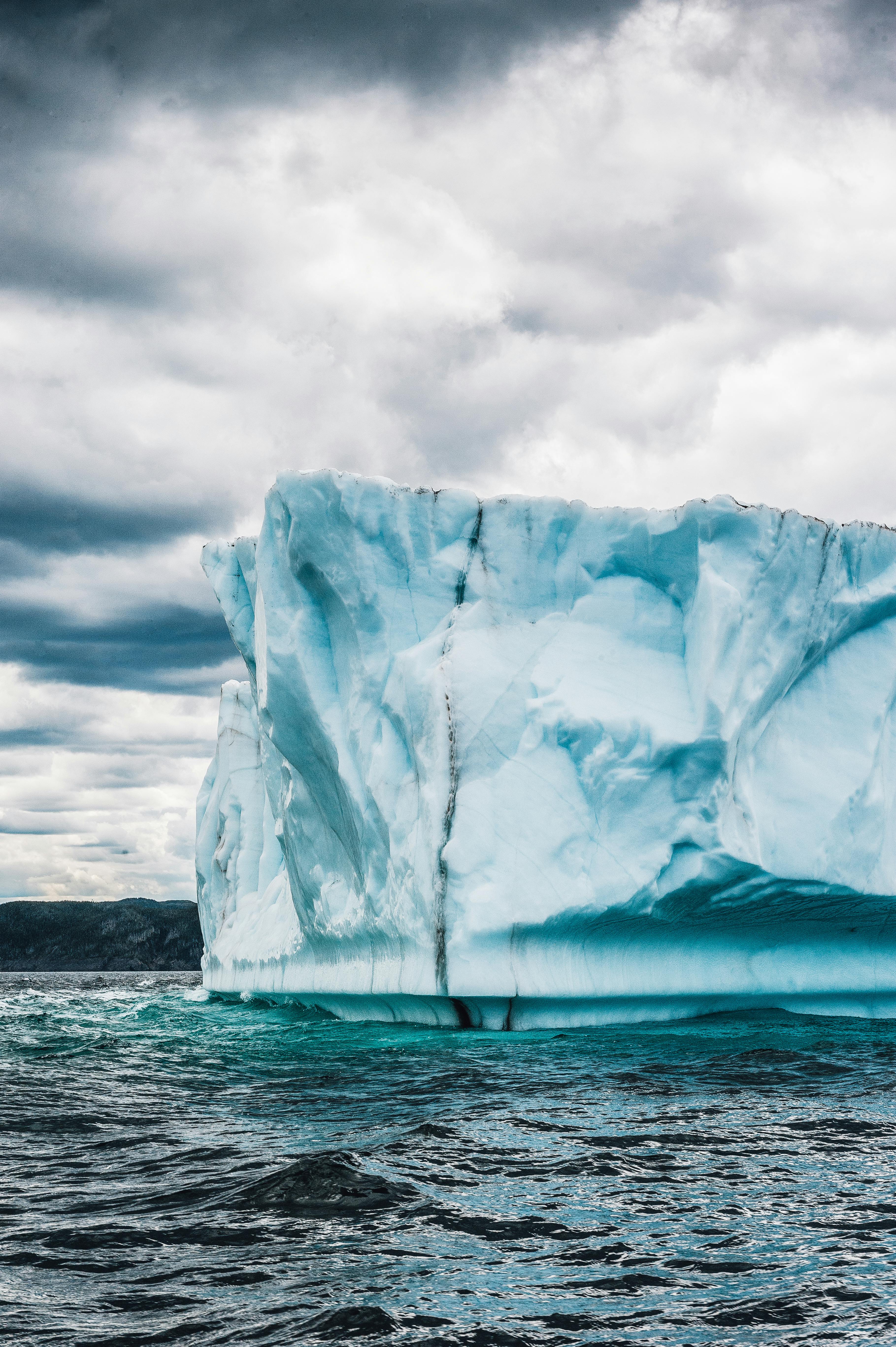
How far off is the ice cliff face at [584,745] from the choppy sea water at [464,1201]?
1.53 m

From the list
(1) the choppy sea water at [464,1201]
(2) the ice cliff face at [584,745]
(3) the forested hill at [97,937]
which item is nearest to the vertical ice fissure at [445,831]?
(2) the ice cliff face at [584,745]

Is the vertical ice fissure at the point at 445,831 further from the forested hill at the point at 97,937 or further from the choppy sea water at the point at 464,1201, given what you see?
the forested hill at the point at 97,937

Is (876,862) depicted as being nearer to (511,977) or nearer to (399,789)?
(511,977)

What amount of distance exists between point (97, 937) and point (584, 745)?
80.1m

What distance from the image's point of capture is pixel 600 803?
33.1 feet

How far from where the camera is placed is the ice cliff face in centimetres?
977

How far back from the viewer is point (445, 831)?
9930mm

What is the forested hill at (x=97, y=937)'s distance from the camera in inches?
3123

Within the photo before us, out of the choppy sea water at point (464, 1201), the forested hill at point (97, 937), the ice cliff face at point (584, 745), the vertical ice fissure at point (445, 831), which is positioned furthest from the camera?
the forested hill at point (97, 937)

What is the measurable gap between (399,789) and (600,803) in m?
→ 1.95

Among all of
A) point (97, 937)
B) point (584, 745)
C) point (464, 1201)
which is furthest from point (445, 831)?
point (97, 937)

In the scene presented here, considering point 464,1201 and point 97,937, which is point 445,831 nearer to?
point 464,1201

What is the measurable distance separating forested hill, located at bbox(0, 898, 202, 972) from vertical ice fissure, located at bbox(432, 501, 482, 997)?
235 feet

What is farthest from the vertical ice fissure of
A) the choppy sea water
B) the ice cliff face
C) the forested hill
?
the forested hill
